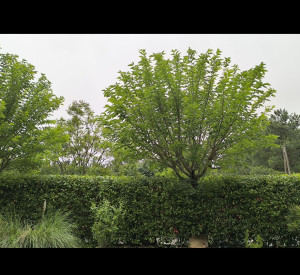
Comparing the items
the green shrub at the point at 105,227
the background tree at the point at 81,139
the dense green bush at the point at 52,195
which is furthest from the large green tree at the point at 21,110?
the background tree at the point at 81,139

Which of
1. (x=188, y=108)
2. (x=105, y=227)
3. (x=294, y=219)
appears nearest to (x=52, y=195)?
(x=105, y=227)

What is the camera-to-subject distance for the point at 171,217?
5715 mm

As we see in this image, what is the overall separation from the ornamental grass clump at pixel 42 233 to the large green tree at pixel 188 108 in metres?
2.59

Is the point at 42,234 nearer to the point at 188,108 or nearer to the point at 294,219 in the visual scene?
the point at 188,108

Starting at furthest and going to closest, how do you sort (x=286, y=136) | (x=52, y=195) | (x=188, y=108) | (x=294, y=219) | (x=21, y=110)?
(x=286, y=136) < (x=52, y=195) < (x=21, y=110) < (x=294, y=219) < (x=188, y=108)

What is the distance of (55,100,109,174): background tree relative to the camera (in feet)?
46.4

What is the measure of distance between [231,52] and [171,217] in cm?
465

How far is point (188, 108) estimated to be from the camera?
473 centimetres

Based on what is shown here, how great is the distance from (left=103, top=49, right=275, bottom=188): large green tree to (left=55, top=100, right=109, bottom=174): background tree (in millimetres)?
9167

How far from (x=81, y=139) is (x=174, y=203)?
32.6 feet
